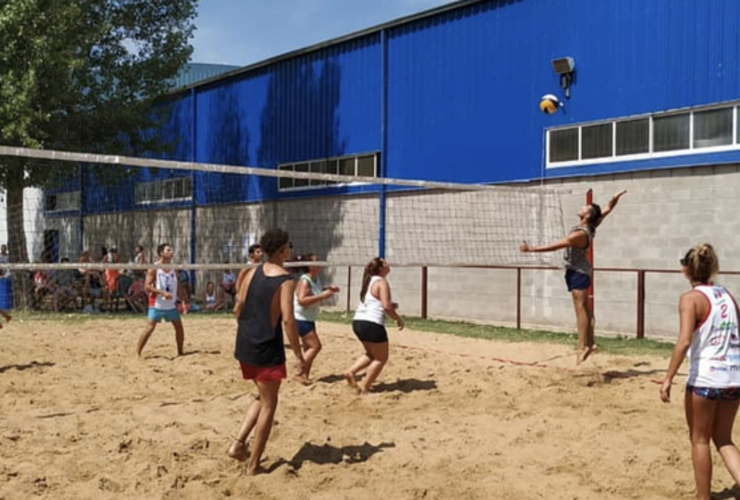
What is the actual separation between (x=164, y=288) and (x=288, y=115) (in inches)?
479

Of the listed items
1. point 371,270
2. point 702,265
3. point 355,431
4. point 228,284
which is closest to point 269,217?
point 228,284

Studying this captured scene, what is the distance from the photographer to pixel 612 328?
545 inches

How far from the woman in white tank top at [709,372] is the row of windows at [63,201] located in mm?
Result: 22586

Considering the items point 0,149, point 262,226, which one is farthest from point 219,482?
point 262,226

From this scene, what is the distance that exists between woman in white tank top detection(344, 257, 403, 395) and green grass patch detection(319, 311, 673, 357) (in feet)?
14.7

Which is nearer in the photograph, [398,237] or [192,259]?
[398,237]

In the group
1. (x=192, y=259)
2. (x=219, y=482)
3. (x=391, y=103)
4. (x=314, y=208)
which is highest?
(x=391, y=103)

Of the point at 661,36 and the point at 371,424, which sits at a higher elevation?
the point at 661,36

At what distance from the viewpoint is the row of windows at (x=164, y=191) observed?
2212 cm

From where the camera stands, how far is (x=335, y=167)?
64.2 ft

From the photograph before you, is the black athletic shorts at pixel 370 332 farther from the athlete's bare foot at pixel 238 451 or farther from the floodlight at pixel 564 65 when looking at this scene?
the floodlight at pixel 564 65

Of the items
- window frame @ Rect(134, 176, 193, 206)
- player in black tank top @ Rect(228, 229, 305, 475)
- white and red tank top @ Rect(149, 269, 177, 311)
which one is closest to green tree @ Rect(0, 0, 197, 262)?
window frame @ Rect(134, 176, 193, 206)

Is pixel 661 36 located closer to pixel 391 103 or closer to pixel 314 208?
pixel 391 103

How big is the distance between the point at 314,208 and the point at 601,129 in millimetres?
8169
